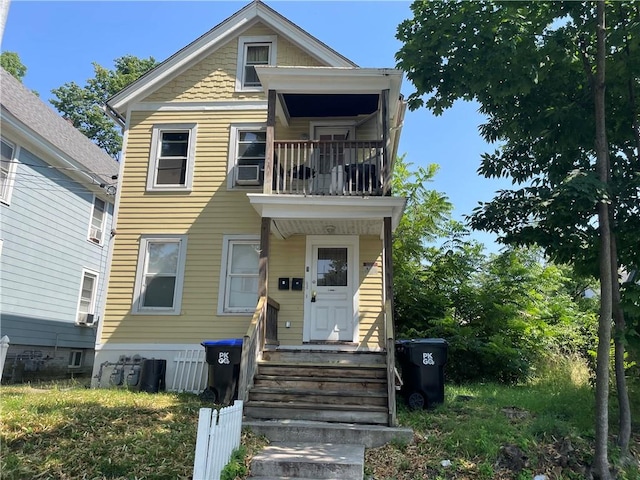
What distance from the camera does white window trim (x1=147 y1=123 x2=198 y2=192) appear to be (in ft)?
33.0

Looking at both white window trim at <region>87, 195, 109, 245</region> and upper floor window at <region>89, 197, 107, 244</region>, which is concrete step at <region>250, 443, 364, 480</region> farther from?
upper floor window at <region>89, 197, 107, 244</region>

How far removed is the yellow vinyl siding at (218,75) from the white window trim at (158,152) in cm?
69

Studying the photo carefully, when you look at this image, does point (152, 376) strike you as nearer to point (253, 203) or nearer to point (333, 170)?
point (253, 203)

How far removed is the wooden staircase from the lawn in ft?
1.71

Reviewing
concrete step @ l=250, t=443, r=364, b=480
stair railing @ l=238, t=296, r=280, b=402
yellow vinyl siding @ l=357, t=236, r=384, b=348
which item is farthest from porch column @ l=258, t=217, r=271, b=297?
concrete step @ l=250, t=443, r=364, b=480

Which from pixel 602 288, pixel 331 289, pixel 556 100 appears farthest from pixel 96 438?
pixel 556 100

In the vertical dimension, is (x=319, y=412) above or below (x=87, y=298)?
below

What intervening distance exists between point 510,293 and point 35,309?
12.3m

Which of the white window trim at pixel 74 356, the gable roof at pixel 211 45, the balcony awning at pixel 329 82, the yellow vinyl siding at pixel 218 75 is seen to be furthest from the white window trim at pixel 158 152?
the white window trim at pixel 74 356

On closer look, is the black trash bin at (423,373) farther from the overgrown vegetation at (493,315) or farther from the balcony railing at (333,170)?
the overgrown vegetation at (493,315)

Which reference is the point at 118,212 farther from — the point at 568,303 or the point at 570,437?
the point at 568,303

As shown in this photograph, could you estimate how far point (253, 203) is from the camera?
26.2 ft

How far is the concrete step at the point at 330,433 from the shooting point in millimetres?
5500

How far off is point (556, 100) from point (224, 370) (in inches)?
249
